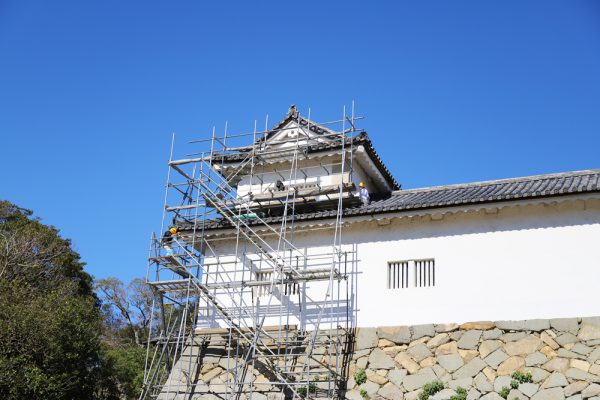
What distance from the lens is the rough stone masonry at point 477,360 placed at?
48.8ft

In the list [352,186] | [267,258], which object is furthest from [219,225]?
[352,186]

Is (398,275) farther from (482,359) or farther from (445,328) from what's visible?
(482,359)

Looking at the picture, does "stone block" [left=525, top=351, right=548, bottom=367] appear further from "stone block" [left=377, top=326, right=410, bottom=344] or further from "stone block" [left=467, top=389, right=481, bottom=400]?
"stone block" [left=377, top=326, right=410, bottom=344]

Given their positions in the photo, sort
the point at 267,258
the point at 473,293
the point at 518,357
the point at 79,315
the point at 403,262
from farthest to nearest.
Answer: the point at 79,315 < the point at 267,258 < the point at 403,262 < the point at 473,293 < the point at 518,357

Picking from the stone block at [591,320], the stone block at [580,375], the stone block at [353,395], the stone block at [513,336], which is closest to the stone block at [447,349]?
the stone block at [513,336]

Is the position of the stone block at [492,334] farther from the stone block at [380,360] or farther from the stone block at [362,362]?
the stone block at [362,362]

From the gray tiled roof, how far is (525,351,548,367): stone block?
352cm

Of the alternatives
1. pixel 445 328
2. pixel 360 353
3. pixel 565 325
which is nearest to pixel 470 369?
pixel 445 328

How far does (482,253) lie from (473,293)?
3.20ft

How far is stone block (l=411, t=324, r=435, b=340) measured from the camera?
16.5 metres

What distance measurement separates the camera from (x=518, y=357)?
15.4m

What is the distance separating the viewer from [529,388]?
14.9 meters

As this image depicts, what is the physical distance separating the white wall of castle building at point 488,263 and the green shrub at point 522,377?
1.28 meters

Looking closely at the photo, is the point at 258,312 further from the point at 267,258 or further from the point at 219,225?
the point at 219,225
